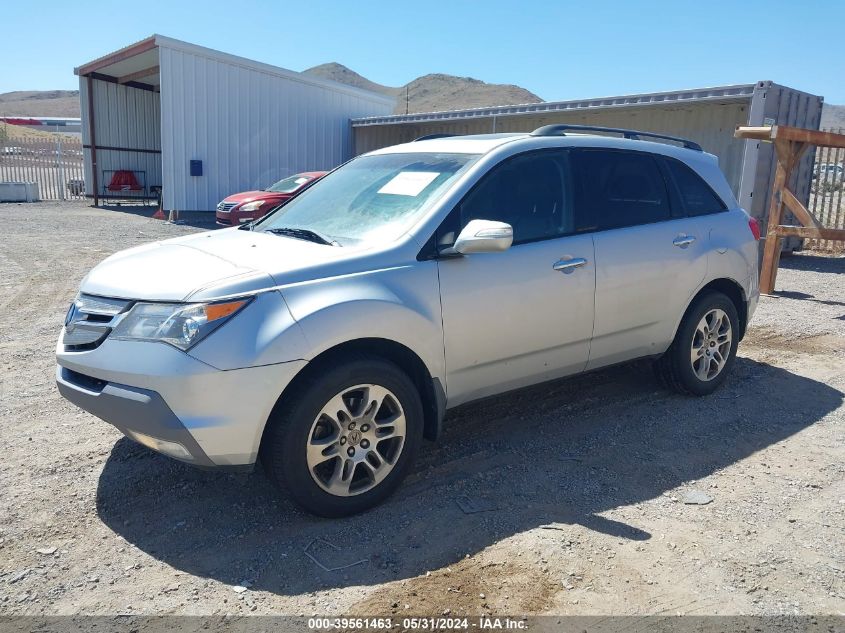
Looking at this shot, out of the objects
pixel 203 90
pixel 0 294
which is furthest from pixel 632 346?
pixel 203 90

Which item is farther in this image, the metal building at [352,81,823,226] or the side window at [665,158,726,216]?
the metal building at [352,81,823,226]

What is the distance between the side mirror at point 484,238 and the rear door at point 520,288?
0.15 metres

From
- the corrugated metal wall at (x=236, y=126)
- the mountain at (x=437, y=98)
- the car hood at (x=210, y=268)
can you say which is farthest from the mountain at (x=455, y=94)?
the car hood at (x=210, y=268)

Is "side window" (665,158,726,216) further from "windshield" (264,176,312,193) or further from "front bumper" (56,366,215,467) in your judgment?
"windshield" (264,176,312,193)

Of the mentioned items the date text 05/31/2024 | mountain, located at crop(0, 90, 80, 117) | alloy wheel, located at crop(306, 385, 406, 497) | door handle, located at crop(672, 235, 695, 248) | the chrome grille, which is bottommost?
the date text 05/31/2024

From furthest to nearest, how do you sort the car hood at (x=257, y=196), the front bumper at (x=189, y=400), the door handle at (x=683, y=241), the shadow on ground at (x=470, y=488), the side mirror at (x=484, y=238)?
the car hood at (x=257, y=196), the door handle at (x=683, y=241), the side mirror at (x=484, y=238), the shadow on ground at (x=470, y=488), the front bumper at (x=189, y=400)

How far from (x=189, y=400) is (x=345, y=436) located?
761 millimetres

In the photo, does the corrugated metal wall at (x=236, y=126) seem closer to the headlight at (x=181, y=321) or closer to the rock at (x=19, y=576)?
the headlight at (x=181, y=321)

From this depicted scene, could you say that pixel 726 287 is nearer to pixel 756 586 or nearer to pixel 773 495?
pixel 773 495

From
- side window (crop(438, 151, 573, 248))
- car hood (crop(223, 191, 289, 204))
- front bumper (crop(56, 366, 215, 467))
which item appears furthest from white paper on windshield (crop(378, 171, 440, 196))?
car hood (crop(223, 191, 289, 204))

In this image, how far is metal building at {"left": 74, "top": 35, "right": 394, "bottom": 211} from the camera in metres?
18.2

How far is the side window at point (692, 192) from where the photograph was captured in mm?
5104

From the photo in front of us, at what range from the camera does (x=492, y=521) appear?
346cm

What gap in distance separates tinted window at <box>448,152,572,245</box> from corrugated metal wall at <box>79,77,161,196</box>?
75.3ft
